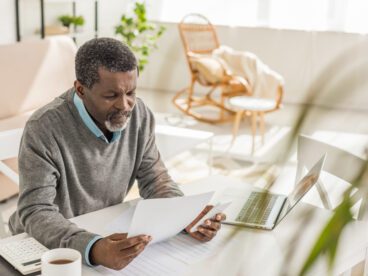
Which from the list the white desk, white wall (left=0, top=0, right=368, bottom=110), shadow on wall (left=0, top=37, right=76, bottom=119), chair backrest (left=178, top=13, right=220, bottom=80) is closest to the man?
the white desk

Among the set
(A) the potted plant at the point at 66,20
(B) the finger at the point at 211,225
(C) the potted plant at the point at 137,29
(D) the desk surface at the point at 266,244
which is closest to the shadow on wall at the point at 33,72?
(A) the potted plant at the point at 66,20

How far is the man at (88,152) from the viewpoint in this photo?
160 cm

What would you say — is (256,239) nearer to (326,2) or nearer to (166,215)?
(166,215)

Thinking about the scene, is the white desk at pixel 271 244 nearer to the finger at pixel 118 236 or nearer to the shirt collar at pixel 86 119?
the finger at pixel 118 236

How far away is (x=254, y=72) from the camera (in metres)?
5.45

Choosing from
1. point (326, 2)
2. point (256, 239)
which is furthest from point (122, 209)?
point (326, 2)

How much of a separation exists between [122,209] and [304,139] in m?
0.59

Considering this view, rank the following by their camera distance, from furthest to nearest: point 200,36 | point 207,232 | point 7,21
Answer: point 200,36
point 7,21
point 207,232

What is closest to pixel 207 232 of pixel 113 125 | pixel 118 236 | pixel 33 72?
pixel 118 236

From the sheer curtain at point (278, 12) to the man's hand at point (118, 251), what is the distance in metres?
4.74

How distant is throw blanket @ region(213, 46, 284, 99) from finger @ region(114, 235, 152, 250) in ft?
13.1

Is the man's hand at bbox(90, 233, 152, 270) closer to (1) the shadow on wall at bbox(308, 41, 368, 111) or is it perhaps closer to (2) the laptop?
(2) the laptop

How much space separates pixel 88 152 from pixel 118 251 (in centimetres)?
50

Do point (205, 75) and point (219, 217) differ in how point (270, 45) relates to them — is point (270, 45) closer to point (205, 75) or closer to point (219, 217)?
point (205, 75)
